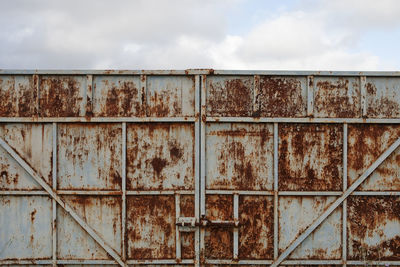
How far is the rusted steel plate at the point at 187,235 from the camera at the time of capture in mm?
5781

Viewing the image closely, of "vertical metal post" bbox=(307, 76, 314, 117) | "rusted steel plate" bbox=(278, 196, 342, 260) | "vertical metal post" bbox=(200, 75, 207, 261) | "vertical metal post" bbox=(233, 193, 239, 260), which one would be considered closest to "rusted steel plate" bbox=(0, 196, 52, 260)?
"vertical metal post" bbox=(200, 75, 207, 261)

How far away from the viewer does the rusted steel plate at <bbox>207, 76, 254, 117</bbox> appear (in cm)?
577

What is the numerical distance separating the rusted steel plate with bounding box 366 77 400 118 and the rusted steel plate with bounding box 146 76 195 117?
2.83 m

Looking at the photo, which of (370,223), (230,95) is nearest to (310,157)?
(370,223)

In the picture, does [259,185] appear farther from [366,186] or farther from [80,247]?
[80,247]

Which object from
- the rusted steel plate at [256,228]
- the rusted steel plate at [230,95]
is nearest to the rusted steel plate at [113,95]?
the rusted steel plate at [230,95]

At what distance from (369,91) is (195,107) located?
9.13 feet

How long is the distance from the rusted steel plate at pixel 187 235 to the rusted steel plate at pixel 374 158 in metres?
2.58

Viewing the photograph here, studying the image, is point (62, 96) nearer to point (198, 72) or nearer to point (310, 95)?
point (198, 72)

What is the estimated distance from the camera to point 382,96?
5805 mm

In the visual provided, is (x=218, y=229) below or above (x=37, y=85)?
below

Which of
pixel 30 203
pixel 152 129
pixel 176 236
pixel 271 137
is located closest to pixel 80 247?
pixel 30 203

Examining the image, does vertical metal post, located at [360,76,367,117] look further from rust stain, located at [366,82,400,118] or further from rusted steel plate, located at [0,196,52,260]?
rusted steel plate, located at [0,196,52,260]

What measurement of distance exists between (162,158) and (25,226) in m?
2.44
